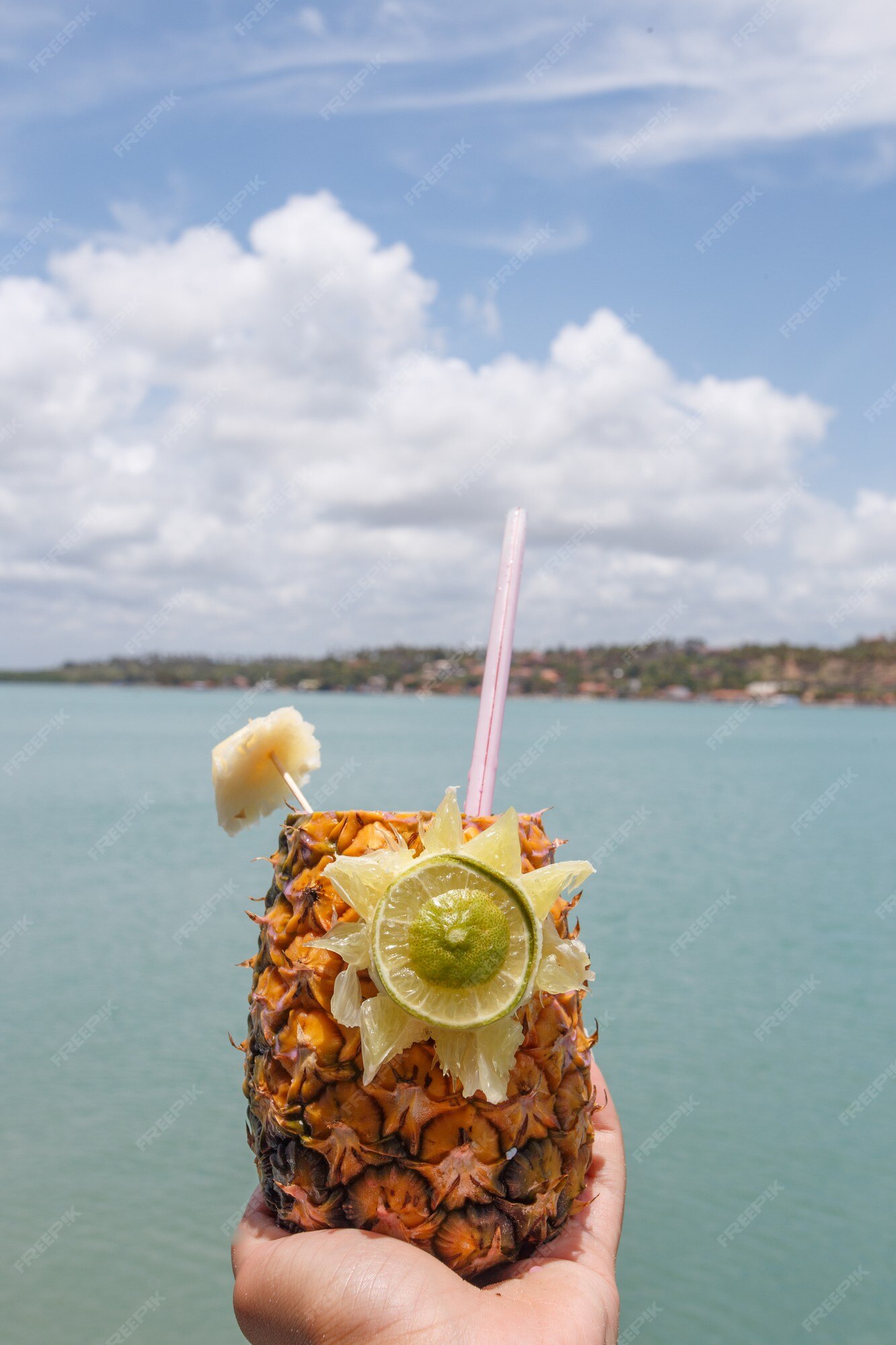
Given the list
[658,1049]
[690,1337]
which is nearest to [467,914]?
[690,1337]

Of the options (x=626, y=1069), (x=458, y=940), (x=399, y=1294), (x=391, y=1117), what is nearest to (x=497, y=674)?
(x=458, y=940)

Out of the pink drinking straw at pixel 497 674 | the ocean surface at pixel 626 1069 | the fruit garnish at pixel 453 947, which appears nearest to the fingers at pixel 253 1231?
the fruit garnish at pixel 453 947

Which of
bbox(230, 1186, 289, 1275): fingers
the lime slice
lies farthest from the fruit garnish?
bbox(230, 1186, 289, 1275): fingers

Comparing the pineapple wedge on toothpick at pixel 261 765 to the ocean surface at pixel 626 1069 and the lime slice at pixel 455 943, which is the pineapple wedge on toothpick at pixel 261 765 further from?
the ocean surface at pixel 626 1069

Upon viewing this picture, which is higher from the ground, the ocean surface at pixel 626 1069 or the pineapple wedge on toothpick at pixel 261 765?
the pineapple wedge on toothpick at pixel 261 765

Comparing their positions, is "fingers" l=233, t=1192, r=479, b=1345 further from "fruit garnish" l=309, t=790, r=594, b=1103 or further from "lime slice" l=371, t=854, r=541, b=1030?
"lime slice" l=371, t=854, r=541, b=1030

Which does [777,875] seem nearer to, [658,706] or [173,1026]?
[173,1026]

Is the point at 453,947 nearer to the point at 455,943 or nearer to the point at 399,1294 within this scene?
the point at 455,943
